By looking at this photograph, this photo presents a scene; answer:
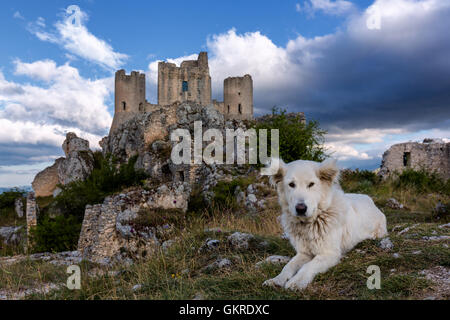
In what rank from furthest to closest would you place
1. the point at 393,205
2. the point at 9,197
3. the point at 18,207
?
the point at 9,197 → the point at 18,207 → the point at 393,205

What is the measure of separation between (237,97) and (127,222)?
1508 inches

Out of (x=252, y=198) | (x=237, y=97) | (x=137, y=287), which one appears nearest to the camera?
(x=137, y=287)

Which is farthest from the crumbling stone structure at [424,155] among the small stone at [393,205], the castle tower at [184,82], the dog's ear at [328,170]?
the castle tower at [184,82]

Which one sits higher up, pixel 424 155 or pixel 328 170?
pixel 424 155

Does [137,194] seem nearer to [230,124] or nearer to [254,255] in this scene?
[254,255]

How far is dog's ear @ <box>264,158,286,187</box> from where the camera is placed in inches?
116

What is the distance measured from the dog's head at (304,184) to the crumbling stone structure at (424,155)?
19127mm

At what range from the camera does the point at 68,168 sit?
29.5m

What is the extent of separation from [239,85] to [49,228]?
1406 inches

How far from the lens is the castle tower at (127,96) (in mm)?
43812

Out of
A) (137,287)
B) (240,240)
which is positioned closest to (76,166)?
(240,240)

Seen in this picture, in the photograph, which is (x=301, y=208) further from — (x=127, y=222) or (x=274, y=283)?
(x=127, y=222)
